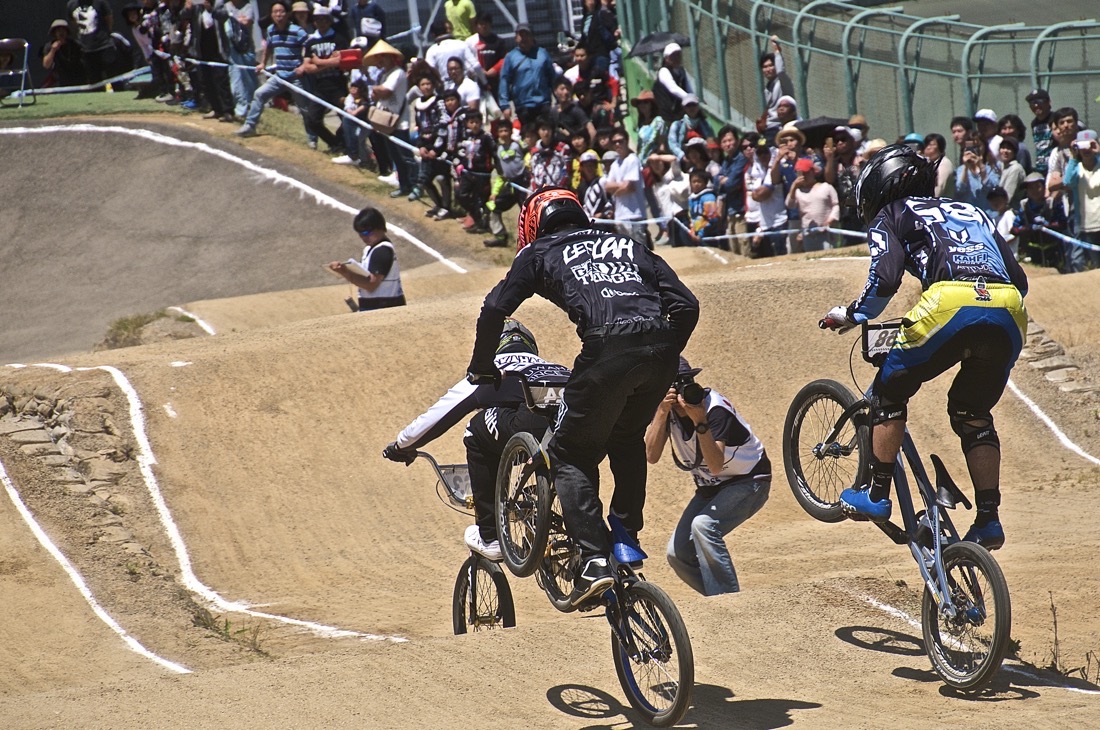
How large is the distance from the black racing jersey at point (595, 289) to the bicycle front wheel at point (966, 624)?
1583 mm

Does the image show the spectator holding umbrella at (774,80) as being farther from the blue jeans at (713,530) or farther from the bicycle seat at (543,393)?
the bicycle seat at (543,393)

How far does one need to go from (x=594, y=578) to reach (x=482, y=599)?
6.48 feet

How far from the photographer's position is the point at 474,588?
7.05 m

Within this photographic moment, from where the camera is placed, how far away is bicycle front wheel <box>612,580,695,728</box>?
4949 mm

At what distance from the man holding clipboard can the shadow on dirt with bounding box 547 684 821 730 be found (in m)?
7.42

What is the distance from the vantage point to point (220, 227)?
20.4 meters

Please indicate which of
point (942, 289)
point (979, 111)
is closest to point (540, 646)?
point (942, 289)

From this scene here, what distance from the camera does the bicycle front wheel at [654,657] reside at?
195 inches

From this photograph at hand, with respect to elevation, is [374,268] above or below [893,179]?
below

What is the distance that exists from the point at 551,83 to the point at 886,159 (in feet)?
45.4

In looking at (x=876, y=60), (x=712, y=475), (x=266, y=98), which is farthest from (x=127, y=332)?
(x=876, y=60)

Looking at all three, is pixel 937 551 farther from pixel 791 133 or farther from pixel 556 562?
pixel 791 133

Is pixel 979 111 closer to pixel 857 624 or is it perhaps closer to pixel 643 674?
pixel 857 624

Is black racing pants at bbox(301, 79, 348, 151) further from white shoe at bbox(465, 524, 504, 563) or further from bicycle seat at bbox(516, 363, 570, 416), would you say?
bicycle seat at bbox(516, 363, 570, 416)
